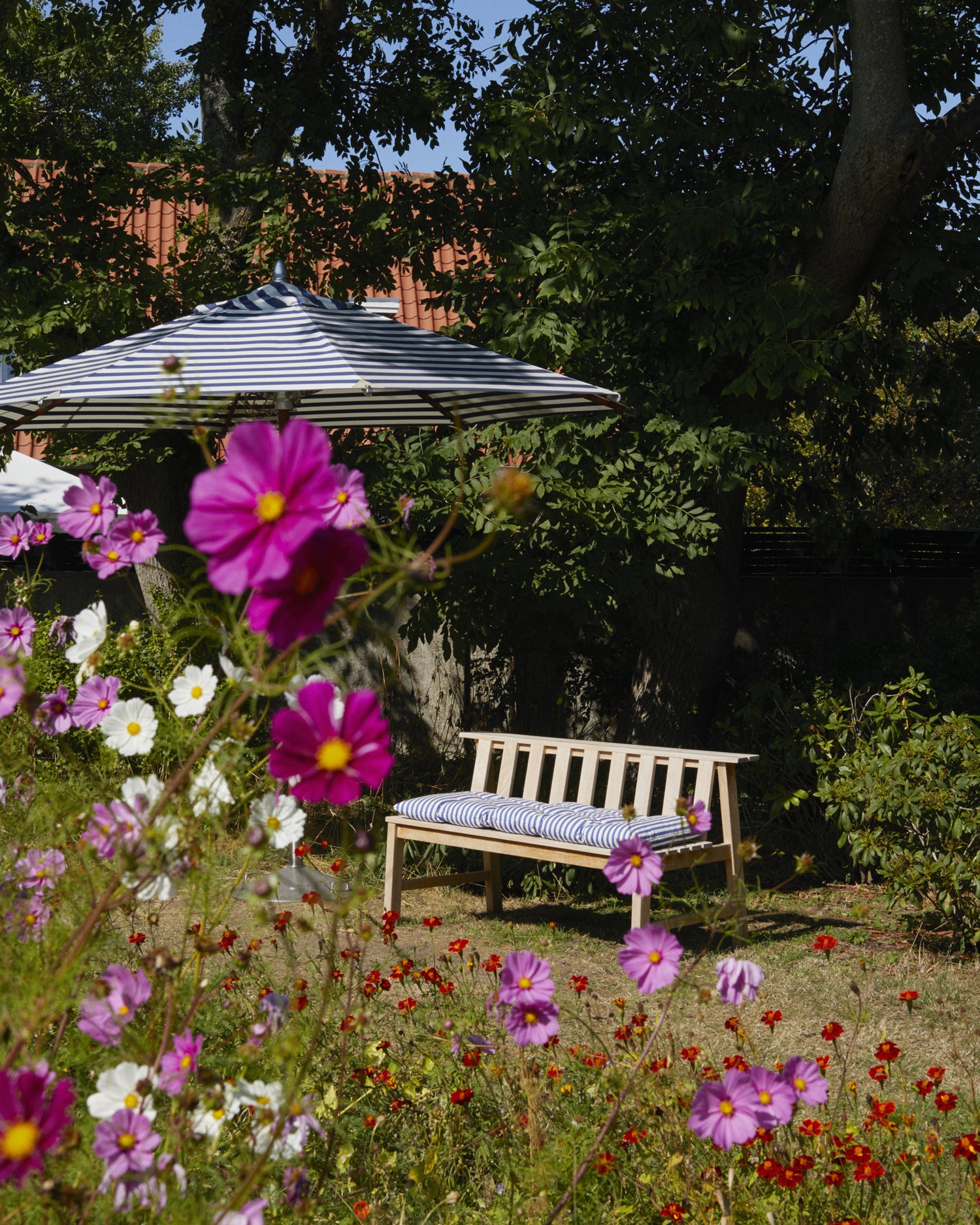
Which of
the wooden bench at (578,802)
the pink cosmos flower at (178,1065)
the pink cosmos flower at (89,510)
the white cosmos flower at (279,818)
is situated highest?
the pink cosmos flower at (89,510)

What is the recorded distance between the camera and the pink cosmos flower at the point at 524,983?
1.71 m

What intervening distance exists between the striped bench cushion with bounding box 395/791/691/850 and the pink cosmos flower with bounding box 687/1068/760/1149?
2.83 m

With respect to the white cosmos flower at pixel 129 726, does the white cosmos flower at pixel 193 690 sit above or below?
above

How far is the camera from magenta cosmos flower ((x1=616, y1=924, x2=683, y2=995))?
1.62 meters

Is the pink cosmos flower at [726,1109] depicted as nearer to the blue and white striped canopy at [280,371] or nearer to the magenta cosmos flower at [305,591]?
the magenta cosmos flower at [305,591]

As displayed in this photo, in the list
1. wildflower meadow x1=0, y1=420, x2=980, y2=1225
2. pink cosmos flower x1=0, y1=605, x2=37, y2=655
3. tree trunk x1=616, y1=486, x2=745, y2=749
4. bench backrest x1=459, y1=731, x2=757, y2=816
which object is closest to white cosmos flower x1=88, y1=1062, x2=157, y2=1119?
wildflower meadow x1=0, y1=420, x2=980, y2=1225

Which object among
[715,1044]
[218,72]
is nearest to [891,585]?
[715,1044]

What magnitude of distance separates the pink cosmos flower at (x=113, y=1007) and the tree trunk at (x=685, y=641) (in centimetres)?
526

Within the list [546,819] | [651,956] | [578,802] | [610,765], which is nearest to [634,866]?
[651,956]

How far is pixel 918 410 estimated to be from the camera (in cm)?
685

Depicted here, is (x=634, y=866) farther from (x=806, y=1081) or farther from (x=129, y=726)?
(x=129, y=726)

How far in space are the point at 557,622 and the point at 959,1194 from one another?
4.42 meters

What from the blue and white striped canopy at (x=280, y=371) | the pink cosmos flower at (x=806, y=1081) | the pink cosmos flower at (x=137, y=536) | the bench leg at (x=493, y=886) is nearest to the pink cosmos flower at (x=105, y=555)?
the pink cosmos flower at (x=137, y=536)

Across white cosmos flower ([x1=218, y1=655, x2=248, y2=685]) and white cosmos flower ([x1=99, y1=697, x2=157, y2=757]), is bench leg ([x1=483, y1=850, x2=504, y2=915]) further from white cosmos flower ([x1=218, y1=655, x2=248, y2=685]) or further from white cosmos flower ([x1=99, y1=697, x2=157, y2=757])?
white cosmos flower ([x1=218, y1=655, x2=248, y2=685])
